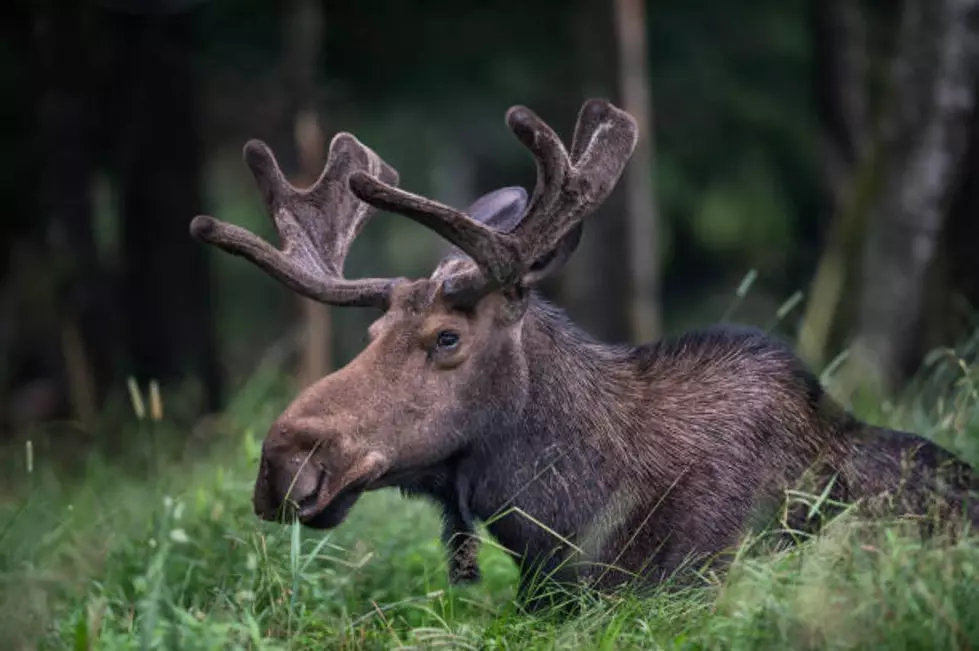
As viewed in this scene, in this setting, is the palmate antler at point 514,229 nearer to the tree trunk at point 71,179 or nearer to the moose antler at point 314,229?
the moose antler at point 314,229

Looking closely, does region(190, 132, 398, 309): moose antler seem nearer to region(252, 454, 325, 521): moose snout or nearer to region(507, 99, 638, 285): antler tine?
region(507, 99, 638, 285): antler tine

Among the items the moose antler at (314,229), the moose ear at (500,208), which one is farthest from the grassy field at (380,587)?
the moose ear at (500,208)

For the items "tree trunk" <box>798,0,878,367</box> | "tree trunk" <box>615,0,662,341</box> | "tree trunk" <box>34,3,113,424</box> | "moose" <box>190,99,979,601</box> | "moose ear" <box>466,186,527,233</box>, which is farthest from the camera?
"tree trunk" <box>798,0,878,367</box>

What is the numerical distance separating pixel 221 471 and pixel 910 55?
4.77 metres

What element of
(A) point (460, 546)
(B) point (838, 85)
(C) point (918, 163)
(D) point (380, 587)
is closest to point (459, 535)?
(A) point (460, 546)

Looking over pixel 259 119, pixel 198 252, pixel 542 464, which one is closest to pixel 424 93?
pixel 259 119

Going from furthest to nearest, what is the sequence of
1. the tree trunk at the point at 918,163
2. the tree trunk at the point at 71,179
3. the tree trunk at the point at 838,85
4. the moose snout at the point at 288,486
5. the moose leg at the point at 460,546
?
the tree trunk at the point at 838,85 → the tree trunk at the point at 71,179 → the tree trunk at the point at 918,163 → the moose leg at the point at 460,546 → the moose snout at the point at 288,486

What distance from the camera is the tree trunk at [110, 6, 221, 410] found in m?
13.5

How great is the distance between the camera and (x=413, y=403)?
515 cm

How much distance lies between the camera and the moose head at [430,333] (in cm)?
498

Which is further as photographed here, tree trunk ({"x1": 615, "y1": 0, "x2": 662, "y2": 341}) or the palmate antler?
tree trunk ({"x1": 615, "y1": 0, "x2": 662, "y2": 341})

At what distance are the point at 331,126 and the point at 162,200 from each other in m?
2.48

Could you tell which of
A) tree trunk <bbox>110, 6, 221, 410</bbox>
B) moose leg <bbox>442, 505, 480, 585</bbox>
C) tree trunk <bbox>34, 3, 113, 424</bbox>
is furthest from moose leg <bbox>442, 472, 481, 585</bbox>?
tree trunk <bbox>34, 3, 113, 424</bbox>

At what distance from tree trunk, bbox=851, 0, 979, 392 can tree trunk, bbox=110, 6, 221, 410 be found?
616 centimetres
